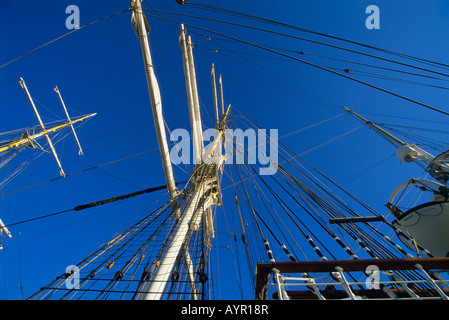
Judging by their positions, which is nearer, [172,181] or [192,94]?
[172,181]

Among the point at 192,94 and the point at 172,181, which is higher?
the point at 192,94

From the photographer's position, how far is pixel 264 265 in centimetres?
223

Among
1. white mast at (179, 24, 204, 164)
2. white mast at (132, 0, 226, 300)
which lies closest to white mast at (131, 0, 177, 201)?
white mast at (132, 0, 226, 300)

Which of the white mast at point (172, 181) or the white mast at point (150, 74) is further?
the white mast at point (150, 74)

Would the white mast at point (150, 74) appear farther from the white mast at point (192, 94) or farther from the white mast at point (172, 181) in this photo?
the white mast at point (192, 94)

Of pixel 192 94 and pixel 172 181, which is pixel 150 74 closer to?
pixel 192 94

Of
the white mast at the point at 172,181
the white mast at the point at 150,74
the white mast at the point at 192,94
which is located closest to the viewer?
the white mast at the point at 172,181

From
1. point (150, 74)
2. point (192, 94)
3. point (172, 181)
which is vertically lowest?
point (172, 181)

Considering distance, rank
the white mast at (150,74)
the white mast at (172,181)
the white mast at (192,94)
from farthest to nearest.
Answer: the white mast at (192,94)
the white mast at (150,74)
the white mast at (172,181)

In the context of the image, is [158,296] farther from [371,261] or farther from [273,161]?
[273,161]

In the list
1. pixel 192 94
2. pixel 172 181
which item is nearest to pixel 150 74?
pixel 192 94

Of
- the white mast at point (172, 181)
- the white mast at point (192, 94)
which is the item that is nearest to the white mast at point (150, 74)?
the white mast at point (172, 181)
